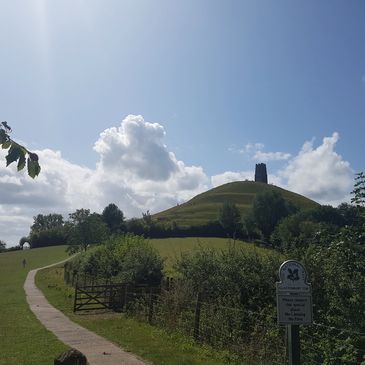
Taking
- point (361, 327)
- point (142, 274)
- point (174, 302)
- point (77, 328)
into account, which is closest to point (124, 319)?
point (77, 328)

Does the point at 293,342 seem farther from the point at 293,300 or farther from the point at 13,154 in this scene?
the point at 13,154

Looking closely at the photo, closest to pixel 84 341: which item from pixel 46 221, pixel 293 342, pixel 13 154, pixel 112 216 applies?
pixel 293 342

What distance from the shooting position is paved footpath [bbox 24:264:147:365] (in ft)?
41.3

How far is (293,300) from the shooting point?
7.15 meters

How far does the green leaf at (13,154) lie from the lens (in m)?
4.01

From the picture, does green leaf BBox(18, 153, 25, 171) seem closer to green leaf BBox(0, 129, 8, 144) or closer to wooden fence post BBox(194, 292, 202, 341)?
green leaf BBox(0, 129, 8, 144)

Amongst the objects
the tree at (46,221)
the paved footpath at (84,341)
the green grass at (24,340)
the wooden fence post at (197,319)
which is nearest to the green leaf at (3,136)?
the green grass at (24,340)

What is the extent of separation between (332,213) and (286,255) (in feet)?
150

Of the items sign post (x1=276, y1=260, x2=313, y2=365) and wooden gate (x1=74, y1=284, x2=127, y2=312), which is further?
wooden gate (x1=74, y1=284, x2=127, y2=312)

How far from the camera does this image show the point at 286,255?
1415cm

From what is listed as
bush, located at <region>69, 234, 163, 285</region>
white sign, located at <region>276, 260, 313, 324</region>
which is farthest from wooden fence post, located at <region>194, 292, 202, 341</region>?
bush, located at <region>69, 234, 163, 285</region>

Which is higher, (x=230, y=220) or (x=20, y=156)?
(x=230, y=220)

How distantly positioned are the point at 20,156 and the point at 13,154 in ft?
0.19

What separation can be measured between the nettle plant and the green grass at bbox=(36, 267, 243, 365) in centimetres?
912
